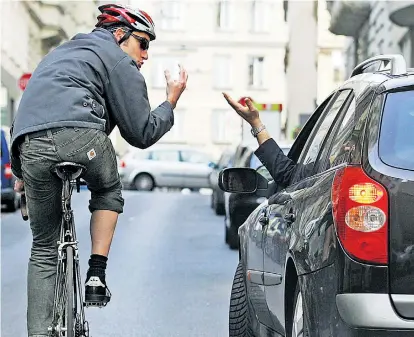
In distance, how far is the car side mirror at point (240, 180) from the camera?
627 cm

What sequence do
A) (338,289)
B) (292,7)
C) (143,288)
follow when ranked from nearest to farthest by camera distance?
(338,289)
(143,288)
(292,7)

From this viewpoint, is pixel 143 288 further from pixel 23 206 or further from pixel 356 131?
pixel 356 131

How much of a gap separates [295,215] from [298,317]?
0.42 metres

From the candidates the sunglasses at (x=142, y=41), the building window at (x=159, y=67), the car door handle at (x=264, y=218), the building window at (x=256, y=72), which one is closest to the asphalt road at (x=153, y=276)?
the car door handle at (x=264, y=218)

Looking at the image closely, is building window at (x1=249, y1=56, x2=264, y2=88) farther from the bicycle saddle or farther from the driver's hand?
the bicycle saddle

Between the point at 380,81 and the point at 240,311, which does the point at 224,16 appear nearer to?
the point at 240,311

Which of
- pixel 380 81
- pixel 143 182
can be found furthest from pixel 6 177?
pixel 380 81

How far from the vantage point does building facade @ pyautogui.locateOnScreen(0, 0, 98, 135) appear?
143 feet

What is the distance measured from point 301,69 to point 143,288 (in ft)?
175

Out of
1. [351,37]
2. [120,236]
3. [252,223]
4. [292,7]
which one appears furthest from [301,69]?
[252,223]

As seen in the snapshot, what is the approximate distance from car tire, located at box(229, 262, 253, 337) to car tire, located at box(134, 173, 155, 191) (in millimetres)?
34870

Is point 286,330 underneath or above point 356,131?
underneath

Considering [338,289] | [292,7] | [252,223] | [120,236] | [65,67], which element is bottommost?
[292,7]

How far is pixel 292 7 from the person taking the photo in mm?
64188
